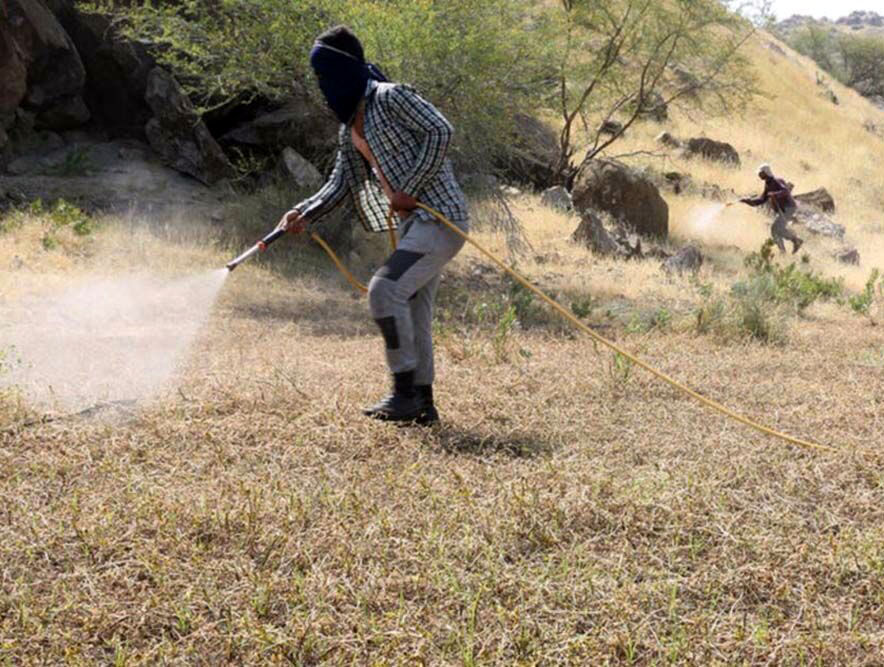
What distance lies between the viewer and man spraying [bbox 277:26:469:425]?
172 inches

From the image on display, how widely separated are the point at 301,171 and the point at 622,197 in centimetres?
633

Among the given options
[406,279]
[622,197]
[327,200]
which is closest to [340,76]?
[327,200]

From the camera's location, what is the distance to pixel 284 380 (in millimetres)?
5410

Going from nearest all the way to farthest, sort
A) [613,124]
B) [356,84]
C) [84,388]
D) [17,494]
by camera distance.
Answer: [17,494] → [356,84] → [84,388] → [613,124]

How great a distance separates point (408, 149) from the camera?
176 inches

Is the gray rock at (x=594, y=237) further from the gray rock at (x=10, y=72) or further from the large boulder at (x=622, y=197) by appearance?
the gray rock at (x=10, y=72)

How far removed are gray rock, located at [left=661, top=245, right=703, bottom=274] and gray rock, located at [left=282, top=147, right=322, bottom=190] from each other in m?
4.91

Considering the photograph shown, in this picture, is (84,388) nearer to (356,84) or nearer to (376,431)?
(376,431)

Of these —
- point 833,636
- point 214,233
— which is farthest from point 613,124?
point 833,636

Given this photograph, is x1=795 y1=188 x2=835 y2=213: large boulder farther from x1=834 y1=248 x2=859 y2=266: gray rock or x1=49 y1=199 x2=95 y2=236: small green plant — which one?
x1=49 y1=199 x2=95 y2=236: small green plant

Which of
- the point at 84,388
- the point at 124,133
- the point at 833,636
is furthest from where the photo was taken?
the point at 124,133

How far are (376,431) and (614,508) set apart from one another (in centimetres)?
129

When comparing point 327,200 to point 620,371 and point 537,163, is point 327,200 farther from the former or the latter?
point 537,163

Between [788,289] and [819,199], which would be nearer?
[788,289]
